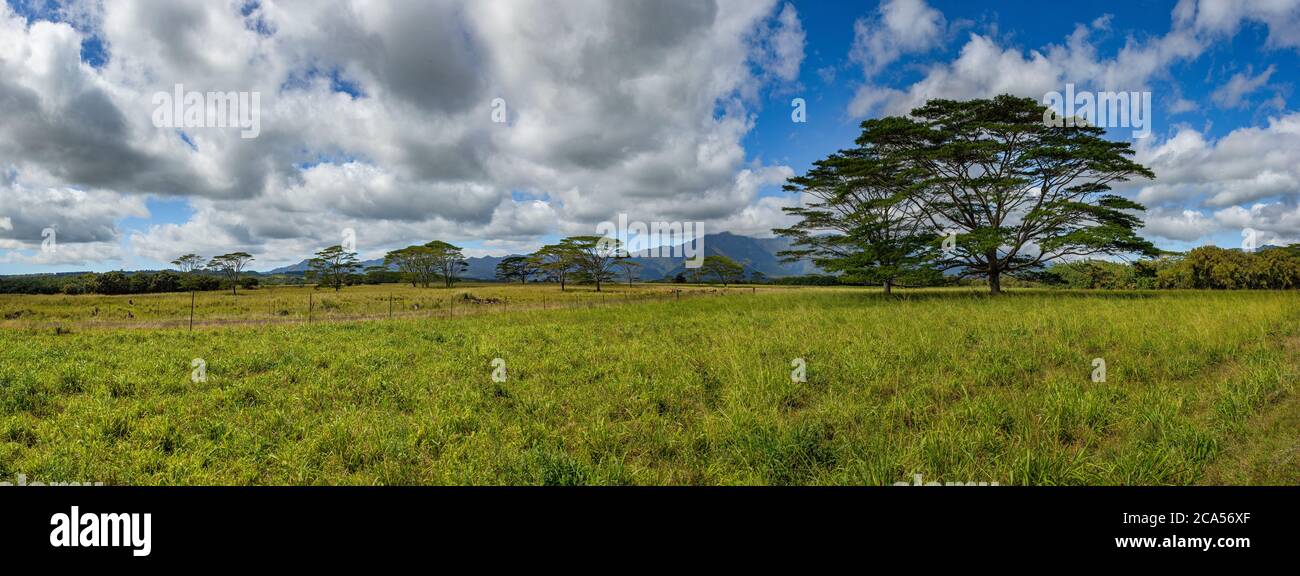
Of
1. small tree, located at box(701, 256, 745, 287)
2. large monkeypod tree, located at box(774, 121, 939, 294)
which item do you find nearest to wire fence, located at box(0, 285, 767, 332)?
large monkeypod tree, located at box(774, 121, 939, 294)

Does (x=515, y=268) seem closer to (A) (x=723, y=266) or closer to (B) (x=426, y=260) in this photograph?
(B) (x=426, y=260)

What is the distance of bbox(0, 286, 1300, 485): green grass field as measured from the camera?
4.05m

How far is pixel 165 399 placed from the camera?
7.13 m

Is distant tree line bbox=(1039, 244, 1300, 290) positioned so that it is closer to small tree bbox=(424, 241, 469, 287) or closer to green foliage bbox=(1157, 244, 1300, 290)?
green foliage bbox=(1157, 244, 1300, 290)

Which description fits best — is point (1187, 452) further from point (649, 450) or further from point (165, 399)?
point (165, 399)

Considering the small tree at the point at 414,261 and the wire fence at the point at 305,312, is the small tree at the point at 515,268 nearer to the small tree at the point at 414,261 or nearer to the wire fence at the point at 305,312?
the small tree at the point at 414,261

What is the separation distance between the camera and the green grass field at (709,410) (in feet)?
13.3

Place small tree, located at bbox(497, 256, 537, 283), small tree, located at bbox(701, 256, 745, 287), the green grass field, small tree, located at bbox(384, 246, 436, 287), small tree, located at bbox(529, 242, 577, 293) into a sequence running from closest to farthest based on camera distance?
the green grass field → small tree, located at bbox(529, 242, 577, 293) → small tree, located at bbox(701, 256, 745, 287) → small tree, located at bbox(384, 246, 436, 287) → small tree, located at bbox(497, 256, 537, 283)

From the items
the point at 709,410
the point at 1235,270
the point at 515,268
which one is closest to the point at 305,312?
the point at 709,410

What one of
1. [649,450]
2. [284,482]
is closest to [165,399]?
[284,482]

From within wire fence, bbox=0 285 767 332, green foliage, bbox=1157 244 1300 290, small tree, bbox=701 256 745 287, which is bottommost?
wire fence, bbox=0 285 767 332

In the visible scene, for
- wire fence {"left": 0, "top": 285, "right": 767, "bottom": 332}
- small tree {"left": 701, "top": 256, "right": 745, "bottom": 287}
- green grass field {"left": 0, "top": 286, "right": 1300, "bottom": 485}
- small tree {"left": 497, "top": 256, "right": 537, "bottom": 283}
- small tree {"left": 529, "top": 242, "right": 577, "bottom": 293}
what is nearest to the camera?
green grass field {"left": 0, "top": 286, "right": 1300, "bottom": 485}

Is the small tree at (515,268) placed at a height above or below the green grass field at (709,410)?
above

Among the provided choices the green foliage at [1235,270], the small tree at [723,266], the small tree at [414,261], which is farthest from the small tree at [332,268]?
the green foliage at [1235,270]
